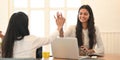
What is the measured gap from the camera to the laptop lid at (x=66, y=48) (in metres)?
2.25

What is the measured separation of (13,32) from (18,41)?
0.34ft

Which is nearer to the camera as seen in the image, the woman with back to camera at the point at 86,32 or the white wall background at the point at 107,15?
the woman with back to camera at the point at 86,32

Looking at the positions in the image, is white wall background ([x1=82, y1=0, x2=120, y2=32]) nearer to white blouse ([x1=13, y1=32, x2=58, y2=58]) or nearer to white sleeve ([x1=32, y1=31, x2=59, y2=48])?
white sleeve ([x1=32, y1=31, x2=59, y2=48])

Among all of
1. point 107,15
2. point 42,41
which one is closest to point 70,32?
point 42,41

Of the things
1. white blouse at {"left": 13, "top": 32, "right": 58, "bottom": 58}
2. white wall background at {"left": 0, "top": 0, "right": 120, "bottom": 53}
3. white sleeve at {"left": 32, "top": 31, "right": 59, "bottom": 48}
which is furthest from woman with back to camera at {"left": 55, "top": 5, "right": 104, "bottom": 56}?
white wall background at {"left": 0, "top": 0, "right": 120, "bottom": 53}

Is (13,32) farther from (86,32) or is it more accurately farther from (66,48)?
(86,32)

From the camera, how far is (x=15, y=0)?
16.7 feet

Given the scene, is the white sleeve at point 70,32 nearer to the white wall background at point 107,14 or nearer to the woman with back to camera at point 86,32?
→ the woman with back to camera at point 86,32

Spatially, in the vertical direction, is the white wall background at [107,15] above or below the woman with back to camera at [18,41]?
Result: above

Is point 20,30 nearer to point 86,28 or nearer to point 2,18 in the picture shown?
point 86,28

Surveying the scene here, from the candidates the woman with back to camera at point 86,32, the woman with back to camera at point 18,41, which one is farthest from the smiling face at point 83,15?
the woman with back to camera at point 18,41

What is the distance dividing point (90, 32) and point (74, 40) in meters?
0.81

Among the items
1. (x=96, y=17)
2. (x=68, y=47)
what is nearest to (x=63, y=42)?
(x=68, y=47)

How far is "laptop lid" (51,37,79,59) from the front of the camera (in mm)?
2248
